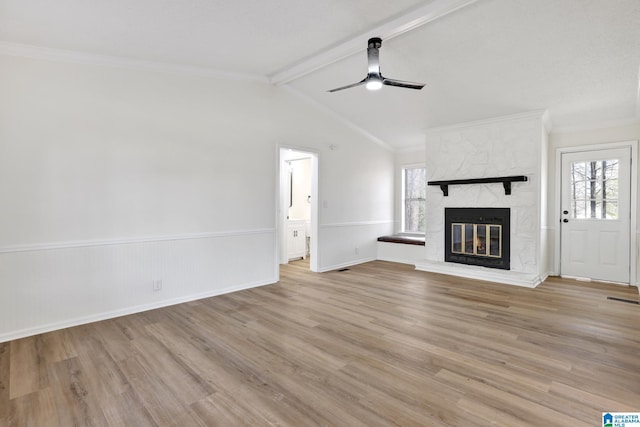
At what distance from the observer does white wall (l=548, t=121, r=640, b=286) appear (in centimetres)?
486

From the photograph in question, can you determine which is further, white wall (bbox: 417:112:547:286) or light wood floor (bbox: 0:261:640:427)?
white wall (bbox: 417:112:547:286)

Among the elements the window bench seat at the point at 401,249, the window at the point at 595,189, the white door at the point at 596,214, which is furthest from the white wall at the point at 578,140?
the window bench seat at the point at 401,249

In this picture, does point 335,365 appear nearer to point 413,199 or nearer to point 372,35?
point 372,35

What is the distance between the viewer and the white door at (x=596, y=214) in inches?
193

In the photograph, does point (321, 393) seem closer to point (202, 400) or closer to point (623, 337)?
point (202, 400)

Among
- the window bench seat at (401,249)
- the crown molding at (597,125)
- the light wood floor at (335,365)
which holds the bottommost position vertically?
the light wood floor at (335,365)

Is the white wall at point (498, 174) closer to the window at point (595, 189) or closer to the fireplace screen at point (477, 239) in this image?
the fireplace screen at point (477, 239)

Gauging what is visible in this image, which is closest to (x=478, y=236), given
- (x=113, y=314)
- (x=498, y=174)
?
(x=498, y=174)

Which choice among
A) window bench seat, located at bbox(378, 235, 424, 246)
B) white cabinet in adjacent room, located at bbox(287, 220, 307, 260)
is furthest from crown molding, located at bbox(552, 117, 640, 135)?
white cabinet in adjacent room, located at bbox(287, 220, 307, 260)

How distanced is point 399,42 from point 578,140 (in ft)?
12.3

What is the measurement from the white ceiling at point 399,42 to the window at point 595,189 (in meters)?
0.73

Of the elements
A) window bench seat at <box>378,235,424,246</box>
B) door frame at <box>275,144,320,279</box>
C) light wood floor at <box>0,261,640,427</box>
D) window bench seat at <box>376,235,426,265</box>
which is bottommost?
light wood floor at <box>0,261,640,427</box>

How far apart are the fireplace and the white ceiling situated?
1657mm

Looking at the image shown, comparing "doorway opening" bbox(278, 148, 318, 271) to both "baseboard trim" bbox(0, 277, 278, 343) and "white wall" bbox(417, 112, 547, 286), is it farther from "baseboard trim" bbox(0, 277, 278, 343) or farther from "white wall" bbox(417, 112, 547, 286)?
"white wall" bbox(417, 112, 547, 286)
